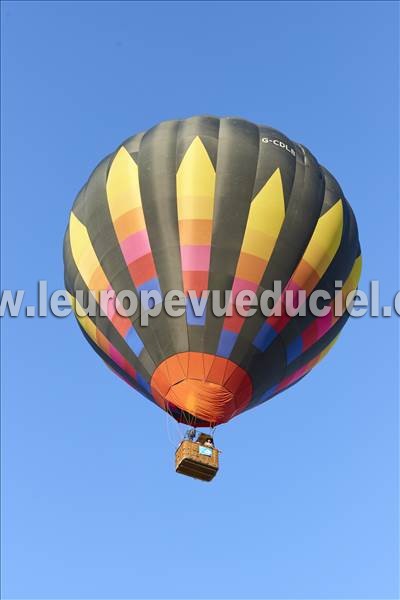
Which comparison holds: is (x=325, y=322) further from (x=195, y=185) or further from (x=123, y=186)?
(x=123, y=186)

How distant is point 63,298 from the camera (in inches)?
772

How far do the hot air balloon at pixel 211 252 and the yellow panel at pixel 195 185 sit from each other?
0.02 meters

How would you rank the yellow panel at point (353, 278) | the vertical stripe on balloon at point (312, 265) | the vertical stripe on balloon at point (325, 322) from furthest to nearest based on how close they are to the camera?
the yellow panel at point (353, 278), the vertical stripe on balloon at point (325, 322), the vertical stripe on balloon at point (312, 265)

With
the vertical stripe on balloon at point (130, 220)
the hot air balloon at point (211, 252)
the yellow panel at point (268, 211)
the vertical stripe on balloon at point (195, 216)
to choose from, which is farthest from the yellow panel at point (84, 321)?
the yellow panel at point (268, 211)

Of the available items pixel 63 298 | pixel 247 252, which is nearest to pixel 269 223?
pixel 247 252

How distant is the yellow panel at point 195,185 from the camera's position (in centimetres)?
1728

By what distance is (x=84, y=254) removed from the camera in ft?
60.5

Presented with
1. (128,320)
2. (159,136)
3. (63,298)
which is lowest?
(128,320)

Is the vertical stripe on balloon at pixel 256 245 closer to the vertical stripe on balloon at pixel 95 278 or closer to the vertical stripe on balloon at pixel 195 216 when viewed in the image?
the vertical stripe on balloon at pixel 195 216

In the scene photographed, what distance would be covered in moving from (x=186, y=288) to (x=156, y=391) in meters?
1.73

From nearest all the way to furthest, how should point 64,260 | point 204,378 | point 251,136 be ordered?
1. point 204,378
2. point 251,136
3. point 64,260

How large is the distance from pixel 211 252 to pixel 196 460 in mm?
3110

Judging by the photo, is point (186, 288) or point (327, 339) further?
point (327, 339)

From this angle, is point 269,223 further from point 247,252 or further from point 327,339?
point 327,339
